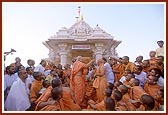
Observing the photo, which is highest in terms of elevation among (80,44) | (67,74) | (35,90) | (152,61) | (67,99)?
(80,44)

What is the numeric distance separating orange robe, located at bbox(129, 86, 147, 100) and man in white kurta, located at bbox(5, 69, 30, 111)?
5.01 feet

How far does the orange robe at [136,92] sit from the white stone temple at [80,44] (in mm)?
654

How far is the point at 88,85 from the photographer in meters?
6.62

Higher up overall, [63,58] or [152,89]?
[63,58]

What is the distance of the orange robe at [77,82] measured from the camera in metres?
6.52

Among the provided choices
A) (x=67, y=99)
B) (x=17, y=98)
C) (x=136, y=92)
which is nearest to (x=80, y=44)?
(x=67, y=99)

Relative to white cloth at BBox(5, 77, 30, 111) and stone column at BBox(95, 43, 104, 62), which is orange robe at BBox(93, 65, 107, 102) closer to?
stone column at BBox(95, 43, 104, 62)

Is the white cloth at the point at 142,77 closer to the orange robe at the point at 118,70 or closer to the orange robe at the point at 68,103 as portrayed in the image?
the orange robe at the point at 118,70

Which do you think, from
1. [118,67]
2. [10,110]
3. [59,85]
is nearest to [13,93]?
[10,110]

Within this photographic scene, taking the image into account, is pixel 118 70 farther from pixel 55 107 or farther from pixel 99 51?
pixel 55 107

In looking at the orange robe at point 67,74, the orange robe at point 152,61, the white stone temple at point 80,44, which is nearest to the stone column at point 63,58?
the white stone temple at point 80,44

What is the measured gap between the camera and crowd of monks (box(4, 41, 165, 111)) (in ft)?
20.5

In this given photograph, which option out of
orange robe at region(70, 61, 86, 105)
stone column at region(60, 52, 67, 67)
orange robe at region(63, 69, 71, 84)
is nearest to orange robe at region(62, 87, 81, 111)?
orange robe at region(70, 61, 86, 105)

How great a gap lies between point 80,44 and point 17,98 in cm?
128
